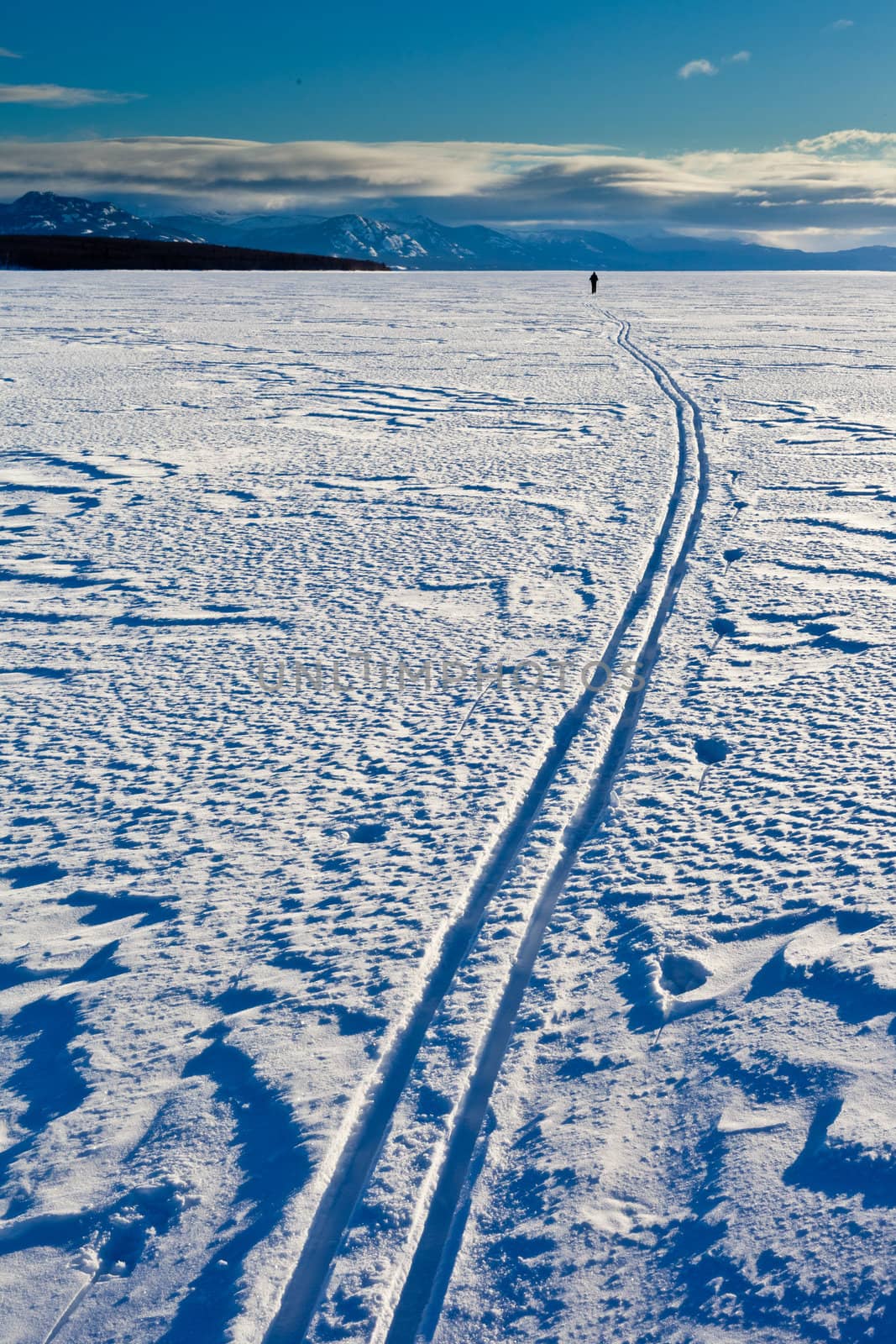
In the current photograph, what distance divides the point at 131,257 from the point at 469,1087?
44.6m

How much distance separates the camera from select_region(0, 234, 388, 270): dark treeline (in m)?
39.4

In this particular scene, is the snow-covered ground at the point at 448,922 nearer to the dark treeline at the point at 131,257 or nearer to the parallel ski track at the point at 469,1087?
the parallel ski track at the point at 469,1087

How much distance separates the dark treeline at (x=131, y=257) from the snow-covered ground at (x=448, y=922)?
1506 inches

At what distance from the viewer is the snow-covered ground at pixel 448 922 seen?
5.60 feet

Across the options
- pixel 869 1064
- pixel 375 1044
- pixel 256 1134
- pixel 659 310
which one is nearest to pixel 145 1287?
pixel 256 1134

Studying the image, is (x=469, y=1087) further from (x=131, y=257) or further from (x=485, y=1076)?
(x=131, y=257)

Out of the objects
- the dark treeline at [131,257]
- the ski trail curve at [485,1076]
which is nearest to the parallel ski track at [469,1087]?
the ski trail curve at [485,1076]

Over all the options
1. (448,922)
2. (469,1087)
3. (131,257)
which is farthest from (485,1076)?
(131,257)

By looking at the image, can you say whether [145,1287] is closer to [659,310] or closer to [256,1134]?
[256,1134]

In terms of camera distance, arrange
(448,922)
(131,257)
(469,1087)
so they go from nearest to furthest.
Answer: (469,1087) < (448,922) < (131,257)

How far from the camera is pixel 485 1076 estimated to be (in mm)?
2061

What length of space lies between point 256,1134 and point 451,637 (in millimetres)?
2605

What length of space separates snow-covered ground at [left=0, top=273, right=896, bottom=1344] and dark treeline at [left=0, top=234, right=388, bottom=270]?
38251 millimetres

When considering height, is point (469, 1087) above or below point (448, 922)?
below
